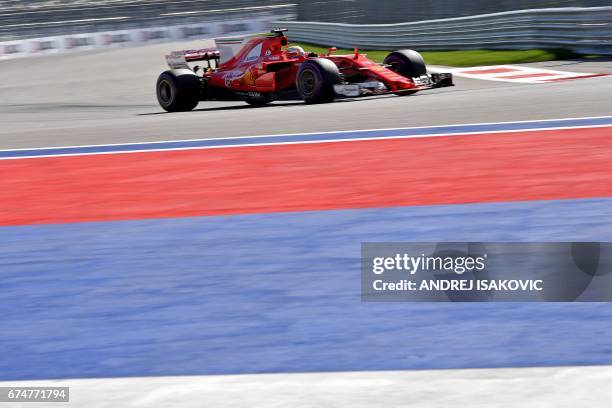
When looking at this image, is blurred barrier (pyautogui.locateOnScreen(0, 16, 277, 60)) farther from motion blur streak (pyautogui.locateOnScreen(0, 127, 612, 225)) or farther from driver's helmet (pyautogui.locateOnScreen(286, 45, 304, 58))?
motion blur streak (pyautogui.locateOnScreen(0, 127, 612, 225))

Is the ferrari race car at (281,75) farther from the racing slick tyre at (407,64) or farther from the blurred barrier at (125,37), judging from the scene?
the blurred barrier at (125,37)

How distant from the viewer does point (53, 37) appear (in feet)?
117

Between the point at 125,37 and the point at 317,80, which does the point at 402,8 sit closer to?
the point at 317,80

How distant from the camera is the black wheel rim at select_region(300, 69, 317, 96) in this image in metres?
14.4

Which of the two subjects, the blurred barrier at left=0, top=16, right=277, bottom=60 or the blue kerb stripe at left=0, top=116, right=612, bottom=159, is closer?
the blue kerb stripe at left=0, top=116, right=612, bottom=159

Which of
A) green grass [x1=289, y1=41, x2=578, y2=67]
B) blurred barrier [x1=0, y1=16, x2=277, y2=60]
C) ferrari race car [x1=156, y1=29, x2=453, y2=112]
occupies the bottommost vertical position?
blurred barrier [x1=0, y1=16, x2=277, y2=60]

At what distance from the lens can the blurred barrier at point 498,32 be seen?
59.8ft

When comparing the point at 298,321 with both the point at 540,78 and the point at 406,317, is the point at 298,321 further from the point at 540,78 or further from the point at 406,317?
the point at 540,78

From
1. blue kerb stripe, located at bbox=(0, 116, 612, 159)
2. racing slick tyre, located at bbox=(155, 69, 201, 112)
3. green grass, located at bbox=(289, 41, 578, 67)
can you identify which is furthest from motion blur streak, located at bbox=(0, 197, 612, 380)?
green grass, located at bbox=(289, 41, 578, 67)

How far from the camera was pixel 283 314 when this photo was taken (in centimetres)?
470

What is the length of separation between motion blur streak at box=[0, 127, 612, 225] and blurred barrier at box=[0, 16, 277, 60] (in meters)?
25.0

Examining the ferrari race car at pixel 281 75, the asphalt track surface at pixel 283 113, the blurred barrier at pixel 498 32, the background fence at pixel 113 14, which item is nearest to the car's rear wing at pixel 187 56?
the ferrari race car at pixel 281 75

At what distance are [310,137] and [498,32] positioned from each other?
11.3 m

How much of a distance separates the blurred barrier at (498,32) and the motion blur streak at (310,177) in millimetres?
9169
